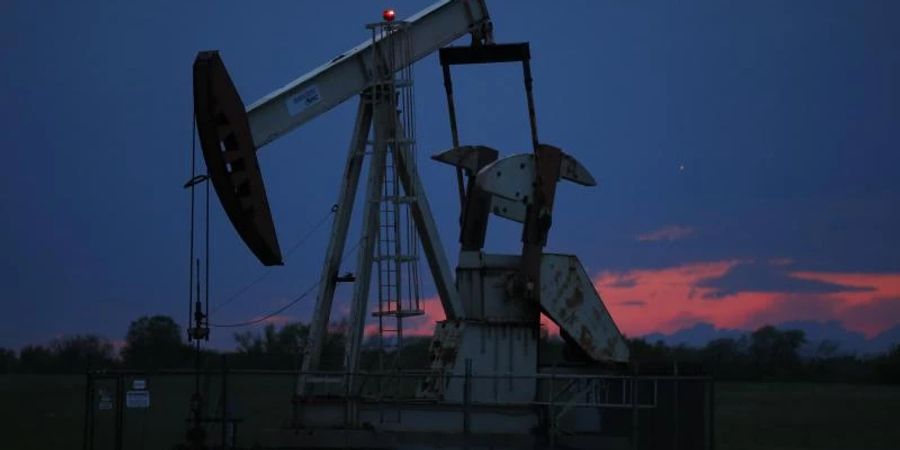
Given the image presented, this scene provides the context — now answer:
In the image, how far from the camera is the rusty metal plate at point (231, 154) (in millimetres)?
20453

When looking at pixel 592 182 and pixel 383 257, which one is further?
pixel 592 182

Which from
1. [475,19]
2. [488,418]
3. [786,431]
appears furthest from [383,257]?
[786,431]

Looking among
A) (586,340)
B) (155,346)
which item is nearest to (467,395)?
(586,340)

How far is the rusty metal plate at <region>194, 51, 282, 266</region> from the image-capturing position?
67.1 ft

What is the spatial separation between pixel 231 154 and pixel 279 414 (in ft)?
18.8

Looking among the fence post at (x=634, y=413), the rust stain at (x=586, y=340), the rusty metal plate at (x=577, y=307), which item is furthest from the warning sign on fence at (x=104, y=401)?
the fence post at (x=634, y=413)

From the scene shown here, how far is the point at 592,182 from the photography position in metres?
24.7

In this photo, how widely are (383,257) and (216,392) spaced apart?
391 cm

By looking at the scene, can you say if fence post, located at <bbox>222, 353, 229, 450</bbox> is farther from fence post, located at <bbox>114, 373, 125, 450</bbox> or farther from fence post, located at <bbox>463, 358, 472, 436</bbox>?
fence post, located at <bbox>463, 358, 472, 436</bbox>

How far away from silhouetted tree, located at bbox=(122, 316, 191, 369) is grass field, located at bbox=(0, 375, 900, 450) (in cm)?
211

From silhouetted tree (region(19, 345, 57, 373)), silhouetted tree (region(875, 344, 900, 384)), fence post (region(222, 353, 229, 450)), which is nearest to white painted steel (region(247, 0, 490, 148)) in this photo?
fence post (region(222, 353, 229, 450))

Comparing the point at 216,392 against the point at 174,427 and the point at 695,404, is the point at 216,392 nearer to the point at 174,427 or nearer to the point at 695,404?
the point at 174,427

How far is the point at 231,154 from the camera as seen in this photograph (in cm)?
2108

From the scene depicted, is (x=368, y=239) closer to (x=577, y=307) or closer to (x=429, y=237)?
(x=429, y=237)
